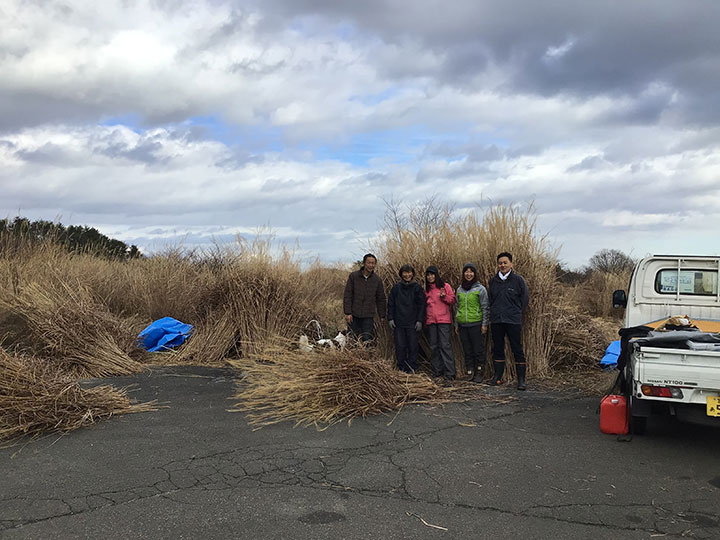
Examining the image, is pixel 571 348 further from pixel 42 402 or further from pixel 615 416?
pixel 42 402

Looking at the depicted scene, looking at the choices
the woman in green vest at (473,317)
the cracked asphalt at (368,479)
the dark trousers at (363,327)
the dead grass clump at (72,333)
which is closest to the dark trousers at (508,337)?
the woman in green vest at (473,317)

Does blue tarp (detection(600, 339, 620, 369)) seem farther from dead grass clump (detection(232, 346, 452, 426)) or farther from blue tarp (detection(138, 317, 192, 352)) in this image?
blue tarp (detection(138, 317, 192, 352))

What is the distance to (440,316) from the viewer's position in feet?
32.3

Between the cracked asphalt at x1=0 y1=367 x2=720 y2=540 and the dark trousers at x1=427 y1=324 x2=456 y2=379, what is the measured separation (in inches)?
91.6

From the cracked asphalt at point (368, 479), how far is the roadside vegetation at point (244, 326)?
50 centimetres

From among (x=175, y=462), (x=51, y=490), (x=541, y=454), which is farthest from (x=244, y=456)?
(x=541, y=454)

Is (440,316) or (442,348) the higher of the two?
(440,316)

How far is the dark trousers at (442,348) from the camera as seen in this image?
9867 mm

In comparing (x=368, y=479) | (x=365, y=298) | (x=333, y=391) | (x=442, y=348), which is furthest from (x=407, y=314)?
(x=368, y=479)

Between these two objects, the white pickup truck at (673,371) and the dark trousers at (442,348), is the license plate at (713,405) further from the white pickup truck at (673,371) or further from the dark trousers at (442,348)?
the dark trousers at (442,348)

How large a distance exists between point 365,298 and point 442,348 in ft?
4.99

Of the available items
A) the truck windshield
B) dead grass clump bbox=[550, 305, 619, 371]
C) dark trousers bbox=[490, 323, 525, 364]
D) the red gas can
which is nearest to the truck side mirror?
the truck windshield

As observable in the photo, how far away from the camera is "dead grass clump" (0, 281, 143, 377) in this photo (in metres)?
10.2

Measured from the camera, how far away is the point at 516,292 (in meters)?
9.15
